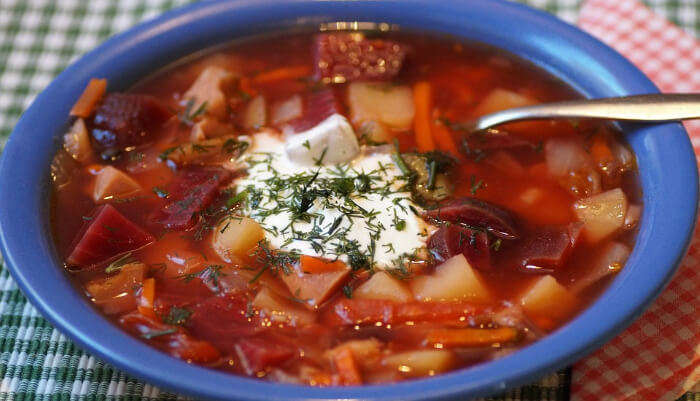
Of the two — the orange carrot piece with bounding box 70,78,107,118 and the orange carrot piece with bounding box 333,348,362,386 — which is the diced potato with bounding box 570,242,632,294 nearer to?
the orange carrot piece with bounding box 333,348,362,386

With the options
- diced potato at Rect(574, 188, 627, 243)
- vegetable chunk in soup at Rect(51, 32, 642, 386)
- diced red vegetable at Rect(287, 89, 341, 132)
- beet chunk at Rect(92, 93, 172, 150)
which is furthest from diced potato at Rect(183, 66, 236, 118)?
diced potato at Rect(574, 188, 627, 243)

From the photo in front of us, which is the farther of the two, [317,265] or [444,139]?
[444,139]

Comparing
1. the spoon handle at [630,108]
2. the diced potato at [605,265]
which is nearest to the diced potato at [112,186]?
the spoon handle at [630,108]

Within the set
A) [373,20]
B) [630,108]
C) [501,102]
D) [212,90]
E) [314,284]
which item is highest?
[630,108]

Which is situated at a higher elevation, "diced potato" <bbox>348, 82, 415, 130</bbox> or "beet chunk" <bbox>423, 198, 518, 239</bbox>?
"diced potato" <bbox>348, 82, 415, 130</bbox>

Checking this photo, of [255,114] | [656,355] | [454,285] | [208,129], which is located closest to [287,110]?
[255,114]

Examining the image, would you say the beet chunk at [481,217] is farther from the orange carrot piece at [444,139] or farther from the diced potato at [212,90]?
the diced potato at [212,90]

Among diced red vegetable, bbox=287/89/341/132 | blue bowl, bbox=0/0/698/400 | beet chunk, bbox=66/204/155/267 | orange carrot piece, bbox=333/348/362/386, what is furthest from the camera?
diced red vegetable, bbox=287/89/341/132

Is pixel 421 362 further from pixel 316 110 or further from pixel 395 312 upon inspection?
pixel 316 110

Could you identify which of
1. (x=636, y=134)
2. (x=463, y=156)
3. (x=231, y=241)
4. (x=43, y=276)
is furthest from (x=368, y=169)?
(x=43, y=276)
